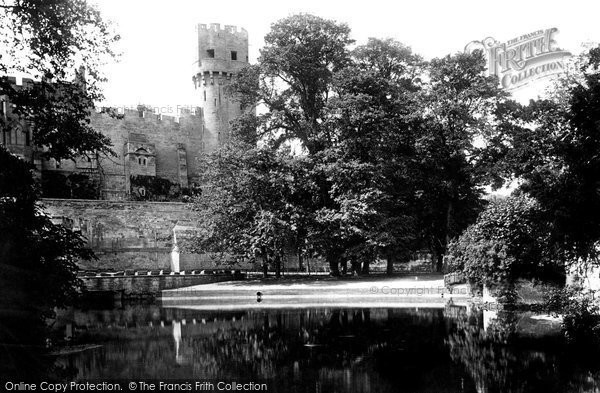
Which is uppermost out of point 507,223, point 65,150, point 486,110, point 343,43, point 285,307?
point 343,43

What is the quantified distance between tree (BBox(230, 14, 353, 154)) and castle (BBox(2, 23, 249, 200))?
65.5 ft

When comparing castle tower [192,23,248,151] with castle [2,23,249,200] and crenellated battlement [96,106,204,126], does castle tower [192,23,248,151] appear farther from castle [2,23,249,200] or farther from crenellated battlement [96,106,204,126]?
crenellated battlement [96,106,204,126]

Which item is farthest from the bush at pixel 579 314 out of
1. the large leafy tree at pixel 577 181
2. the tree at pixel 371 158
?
the tree at pixel 371 158

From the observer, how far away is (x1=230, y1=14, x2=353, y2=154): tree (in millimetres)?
30094

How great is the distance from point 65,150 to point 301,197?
1956 cm

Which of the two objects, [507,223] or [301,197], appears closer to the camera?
[507,223]

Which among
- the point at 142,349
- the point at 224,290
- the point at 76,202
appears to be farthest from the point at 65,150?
the point at 76,202

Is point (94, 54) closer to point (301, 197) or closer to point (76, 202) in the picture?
point (301, 197)

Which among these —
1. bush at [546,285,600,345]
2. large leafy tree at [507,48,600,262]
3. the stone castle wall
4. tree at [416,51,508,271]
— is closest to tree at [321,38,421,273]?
tree at [416,51,508,271]

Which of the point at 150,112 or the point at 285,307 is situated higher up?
the point at 150,112

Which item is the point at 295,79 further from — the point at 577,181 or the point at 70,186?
the point at 70,186

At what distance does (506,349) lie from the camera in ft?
37.4

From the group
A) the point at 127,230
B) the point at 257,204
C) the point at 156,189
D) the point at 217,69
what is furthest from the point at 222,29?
the point at 257,204

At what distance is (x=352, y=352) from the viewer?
39.2ft
